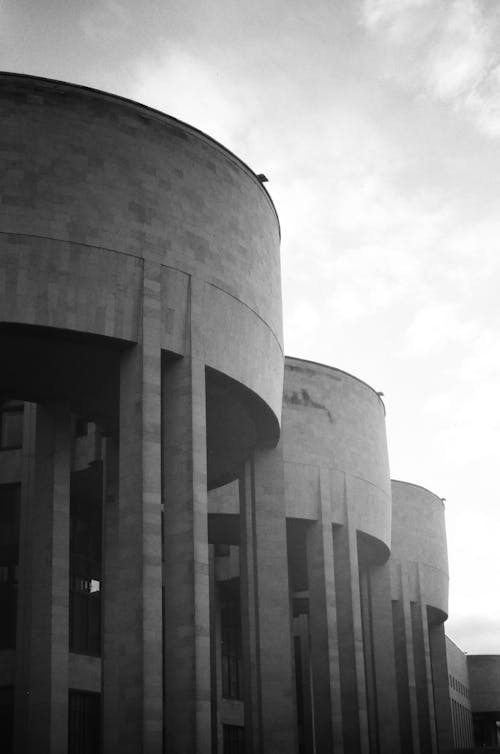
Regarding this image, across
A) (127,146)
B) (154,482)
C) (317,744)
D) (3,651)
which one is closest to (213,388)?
(154,482)

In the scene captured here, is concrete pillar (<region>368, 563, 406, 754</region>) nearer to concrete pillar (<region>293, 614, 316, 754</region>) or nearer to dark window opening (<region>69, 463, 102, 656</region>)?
concrete pillar (<region>293, 614, 316, 754</region>)

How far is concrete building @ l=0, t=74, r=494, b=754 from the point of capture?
23219 millimetres

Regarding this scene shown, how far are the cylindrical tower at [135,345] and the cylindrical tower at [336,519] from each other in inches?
357

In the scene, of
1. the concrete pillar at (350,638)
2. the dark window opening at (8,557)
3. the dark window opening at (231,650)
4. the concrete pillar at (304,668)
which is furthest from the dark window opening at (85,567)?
the concrete pillar at (304,668)

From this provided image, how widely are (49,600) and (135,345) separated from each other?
25.6 ft

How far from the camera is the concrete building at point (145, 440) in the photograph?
2322 cm

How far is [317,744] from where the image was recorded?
122 ft

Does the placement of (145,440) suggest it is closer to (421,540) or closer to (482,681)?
(421,540)

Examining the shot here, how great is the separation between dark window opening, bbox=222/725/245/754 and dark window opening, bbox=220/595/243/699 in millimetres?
1696

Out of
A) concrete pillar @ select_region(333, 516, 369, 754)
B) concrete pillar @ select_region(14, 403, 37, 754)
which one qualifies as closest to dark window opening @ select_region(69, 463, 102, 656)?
concrete pillar @ select_region(14, 403, 37, 754)

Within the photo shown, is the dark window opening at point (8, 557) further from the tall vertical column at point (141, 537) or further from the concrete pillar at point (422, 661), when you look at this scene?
the concrete pillar at point (422, 661)

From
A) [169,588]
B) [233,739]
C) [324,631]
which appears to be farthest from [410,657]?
[169,588]

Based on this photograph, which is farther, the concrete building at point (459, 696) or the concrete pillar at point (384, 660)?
the concrete building at point (459, 696)

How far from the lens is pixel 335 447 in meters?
40.2
